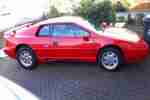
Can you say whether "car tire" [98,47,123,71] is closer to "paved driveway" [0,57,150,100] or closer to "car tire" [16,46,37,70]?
"paved driveway" [0,57,150,100]

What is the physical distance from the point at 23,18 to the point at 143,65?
642 cm

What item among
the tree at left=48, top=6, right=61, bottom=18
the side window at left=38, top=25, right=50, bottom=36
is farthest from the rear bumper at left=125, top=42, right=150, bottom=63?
the tree at left=48, top=6, right=61, bottom=18

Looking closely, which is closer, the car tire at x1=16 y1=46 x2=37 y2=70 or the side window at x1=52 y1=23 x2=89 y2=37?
the side window at x1=52 y1=23 x2=89 y2=37

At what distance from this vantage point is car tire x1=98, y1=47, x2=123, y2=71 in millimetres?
8094

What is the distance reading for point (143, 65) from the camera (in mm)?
8594

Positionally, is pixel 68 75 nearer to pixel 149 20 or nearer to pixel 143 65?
pixel 143 65

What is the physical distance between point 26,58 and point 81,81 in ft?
5.76

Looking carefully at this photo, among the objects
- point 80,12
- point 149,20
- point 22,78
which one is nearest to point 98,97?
point 22,78

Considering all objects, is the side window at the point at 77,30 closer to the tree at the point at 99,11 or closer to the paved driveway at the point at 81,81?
the paved driveway at the point at 81,81

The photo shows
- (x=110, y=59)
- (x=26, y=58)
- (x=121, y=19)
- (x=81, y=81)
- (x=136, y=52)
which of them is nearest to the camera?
(x=81, y=81)

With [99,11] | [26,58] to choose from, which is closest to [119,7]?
[99,11]

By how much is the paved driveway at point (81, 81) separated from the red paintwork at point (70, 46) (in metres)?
0.34

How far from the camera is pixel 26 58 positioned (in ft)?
28.4

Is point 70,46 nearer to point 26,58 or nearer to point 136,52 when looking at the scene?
point 26,58
